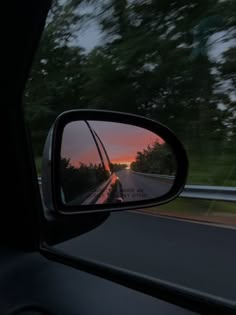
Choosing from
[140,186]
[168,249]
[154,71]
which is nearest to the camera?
[140,186]

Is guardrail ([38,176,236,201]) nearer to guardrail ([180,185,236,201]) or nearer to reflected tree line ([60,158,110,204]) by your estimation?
guardrail ([180,185,236,201])

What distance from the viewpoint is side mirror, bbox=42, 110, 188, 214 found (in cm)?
208

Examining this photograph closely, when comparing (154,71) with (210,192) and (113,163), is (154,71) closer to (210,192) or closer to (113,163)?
(210,192)

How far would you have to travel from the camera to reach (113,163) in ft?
7.23

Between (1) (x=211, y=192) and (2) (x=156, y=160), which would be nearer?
(2) (x=156, y=160)

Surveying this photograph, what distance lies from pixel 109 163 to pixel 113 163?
0.02 metres

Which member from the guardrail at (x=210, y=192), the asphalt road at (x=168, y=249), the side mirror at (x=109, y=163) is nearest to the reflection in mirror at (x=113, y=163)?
the side mirror at (x=109, y=163)

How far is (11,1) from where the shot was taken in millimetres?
2129

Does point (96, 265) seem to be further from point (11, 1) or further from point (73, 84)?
point (73, 84)

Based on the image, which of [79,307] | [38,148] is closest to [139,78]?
[38,148]

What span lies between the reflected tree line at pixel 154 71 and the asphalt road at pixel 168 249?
39 centimetres

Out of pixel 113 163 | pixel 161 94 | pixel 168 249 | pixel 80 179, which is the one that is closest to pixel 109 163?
pixel 113 163

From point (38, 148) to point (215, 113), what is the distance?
1121 mm

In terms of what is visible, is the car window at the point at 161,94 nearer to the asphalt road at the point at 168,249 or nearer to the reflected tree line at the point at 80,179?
the asphalt road at the point at 168,249
